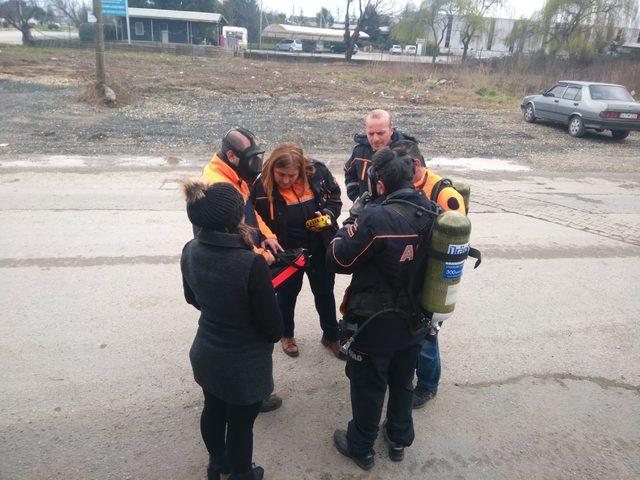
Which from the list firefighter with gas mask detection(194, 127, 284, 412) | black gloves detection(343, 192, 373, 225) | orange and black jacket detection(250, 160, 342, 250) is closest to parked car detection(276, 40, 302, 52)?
orange and black jacket detection(250, 160, 342, 250)

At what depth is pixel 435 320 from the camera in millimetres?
2789

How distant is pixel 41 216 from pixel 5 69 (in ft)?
73.3

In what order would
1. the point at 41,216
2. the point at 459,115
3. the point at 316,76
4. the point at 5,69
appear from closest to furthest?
1. the point at 41,216
2. the point at 459,115
3. the point at 5,69
4. the point at 316,76

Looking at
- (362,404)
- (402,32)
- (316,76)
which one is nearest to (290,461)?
(362,404)

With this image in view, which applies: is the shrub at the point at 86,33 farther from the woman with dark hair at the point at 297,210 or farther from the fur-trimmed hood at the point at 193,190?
the fur-trimmed hood at the point at 193,190

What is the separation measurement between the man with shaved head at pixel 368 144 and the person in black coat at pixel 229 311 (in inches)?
67.7

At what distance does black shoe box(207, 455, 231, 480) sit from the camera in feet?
8.68

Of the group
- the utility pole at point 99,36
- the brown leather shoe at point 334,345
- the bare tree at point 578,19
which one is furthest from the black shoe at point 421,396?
the bare tree at point 578,19

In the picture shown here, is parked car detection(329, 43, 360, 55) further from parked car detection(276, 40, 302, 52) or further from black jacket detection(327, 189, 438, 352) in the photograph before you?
black jacket detection(327, 189, 438, 352)

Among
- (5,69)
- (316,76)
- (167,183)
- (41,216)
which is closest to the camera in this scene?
(41,216)

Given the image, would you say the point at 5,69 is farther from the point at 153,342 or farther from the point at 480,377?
the point at 480,377

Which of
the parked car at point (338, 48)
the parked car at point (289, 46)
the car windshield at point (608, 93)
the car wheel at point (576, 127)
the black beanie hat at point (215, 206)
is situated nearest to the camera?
the black beanie hat at point (215, 206)

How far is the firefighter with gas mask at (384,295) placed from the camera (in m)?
2.52

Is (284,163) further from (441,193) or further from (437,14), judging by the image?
(437,14)
